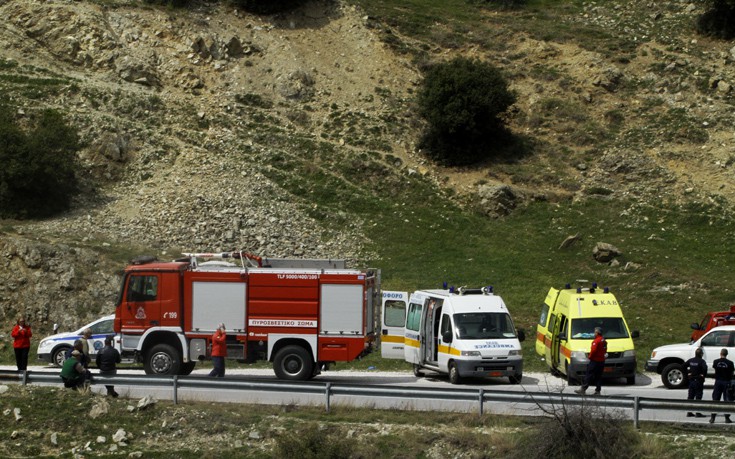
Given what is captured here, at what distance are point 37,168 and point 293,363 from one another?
21.6 metres

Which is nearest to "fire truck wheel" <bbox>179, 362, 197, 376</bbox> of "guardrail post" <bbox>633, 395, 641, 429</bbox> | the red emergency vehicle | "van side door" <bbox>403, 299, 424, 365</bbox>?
"van side door" <bbox>403, 299, 424, 365</bbox>

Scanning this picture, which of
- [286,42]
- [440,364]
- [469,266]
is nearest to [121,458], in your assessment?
[440,364]

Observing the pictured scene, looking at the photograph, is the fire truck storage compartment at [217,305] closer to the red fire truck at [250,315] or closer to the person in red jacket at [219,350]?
the red fire truck at [250,315]

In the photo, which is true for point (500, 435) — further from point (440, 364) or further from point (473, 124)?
point (473, 124)

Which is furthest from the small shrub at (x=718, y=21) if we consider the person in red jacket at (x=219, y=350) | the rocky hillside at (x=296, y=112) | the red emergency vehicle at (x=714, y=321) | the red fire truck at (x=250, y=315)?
the person in red jacket at (x=219, y=350)

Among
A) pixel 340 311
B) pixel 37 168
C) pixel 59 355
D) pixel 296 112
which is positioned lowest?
pixel 59 355

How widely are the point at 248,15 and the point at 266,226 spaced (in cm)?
1828

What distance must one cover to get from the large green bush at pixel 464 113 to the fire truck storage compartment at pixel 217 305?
23561mm

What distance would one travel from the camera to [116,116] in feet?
149

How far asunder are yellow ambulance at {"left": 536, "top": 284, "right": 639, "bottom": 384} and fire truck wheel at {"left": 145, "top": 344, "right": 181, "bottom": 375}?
33.7 ft

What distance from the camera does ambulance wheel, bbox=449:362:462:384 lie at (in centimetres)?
2436

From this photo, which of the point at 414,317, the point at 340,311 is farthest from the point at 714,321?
the point at 340,311

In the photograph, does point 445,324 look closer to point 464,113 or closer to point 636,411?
point 636,411

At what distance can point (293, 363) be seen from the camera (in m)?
23.7
